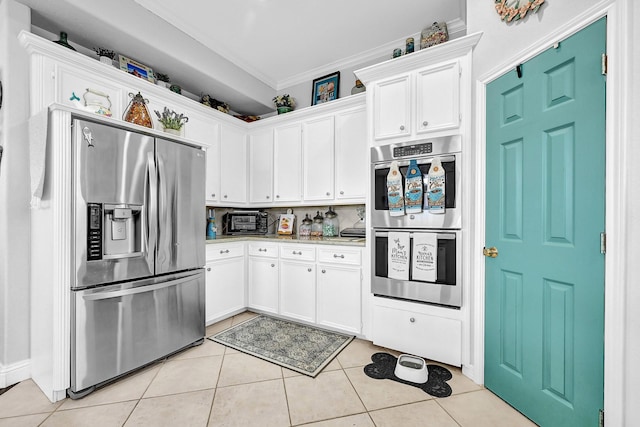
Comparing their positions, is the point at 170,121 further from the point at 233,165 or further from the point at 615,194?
the point at 615,194

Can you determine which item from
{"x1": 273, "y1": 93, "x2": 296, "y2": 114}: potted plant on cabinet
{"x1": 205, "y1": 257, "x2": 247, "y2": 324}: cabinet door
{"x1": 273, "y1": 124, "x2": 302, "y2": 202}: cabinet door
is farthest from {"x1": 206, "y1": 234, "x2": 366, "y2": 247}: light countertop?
{"x1": 273, "y1": 93, "x2": 296, "y2": 114}: potted plant on cabinet

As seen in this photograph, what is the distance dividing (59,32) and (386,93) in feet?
8.93

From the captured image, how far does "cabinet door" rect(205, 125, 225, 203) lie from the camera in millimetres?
3098

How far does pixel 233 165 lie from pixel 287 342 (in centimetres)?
214

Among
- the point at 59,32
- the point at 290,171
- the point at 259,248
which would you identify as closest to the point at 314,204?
the point at 290,171

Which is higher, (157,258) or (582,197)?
(582,197)

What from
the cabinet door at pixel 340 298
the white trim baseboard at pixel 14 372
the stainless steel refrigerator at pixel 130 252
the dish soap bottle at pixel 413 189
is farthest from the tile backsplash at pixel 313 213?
the white trim baseboard at pixel 14 372

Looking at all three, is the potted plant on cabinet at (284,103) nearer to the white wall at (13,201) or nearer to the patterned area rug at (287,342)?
the white wall at (13,201)

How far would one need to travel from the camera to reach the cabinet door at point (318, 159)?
3.01 metres

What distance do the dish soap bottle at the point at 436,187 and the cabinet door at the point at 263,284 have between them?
1763mm

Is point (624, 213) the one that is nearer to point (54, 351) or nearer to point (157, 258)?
point (157, 258)

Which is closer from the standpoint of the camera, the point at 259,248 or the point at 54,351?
the point at 54,351

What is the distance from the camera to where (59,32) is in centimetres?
223

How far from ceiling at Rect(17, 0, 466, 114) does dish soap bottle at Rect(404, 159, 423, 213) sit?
5.04 ft
